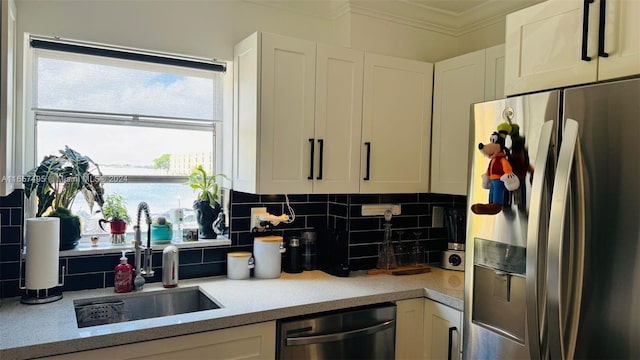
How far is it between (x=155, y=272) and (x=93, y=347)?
72cm

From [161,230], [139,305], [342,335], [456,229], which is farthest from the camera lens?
[456,229]

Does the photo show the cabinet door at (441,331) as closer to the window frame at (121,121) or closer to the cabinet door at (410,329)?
the cabinet door at (410,329)

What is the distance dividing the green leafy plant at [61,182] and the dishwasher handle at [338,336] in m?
1.14

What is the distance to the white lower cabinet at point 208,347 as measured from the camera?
1633 millimetres

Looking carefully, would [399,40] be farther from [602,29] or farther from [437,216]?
[602,29]

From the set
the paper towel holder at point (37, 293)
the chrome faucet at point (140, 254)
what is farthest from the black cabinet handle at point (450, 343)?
the paper towel holder at point (37, 293)

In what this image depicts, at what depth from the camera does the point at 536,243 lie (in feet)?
4.67

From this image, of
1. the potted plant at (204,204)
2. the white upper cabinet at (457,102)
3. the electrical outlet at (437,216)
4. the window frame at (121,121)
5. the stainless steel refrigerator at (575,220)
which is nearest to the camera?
the stainless steel refrigerator at (575,220)

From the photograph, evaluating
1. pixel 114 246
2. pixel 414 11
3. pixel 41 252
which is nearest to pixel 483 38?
pixel 414 11

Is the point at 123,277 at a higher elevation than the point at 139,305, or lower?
higher

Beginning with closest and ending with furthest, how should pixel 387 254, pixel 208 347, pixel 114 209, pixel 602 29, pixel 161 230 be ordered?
pixel 602 29 → pixel 208 347 → pixel 114 209 → pixel 161 230 → pixel 387 254

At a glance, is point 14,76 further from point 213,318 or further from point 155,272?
point 213,318

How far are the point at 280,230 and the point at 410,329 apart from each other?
0.89 meters

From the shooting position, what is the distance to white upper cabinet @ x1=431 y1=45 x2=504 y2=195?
7.58 ft
